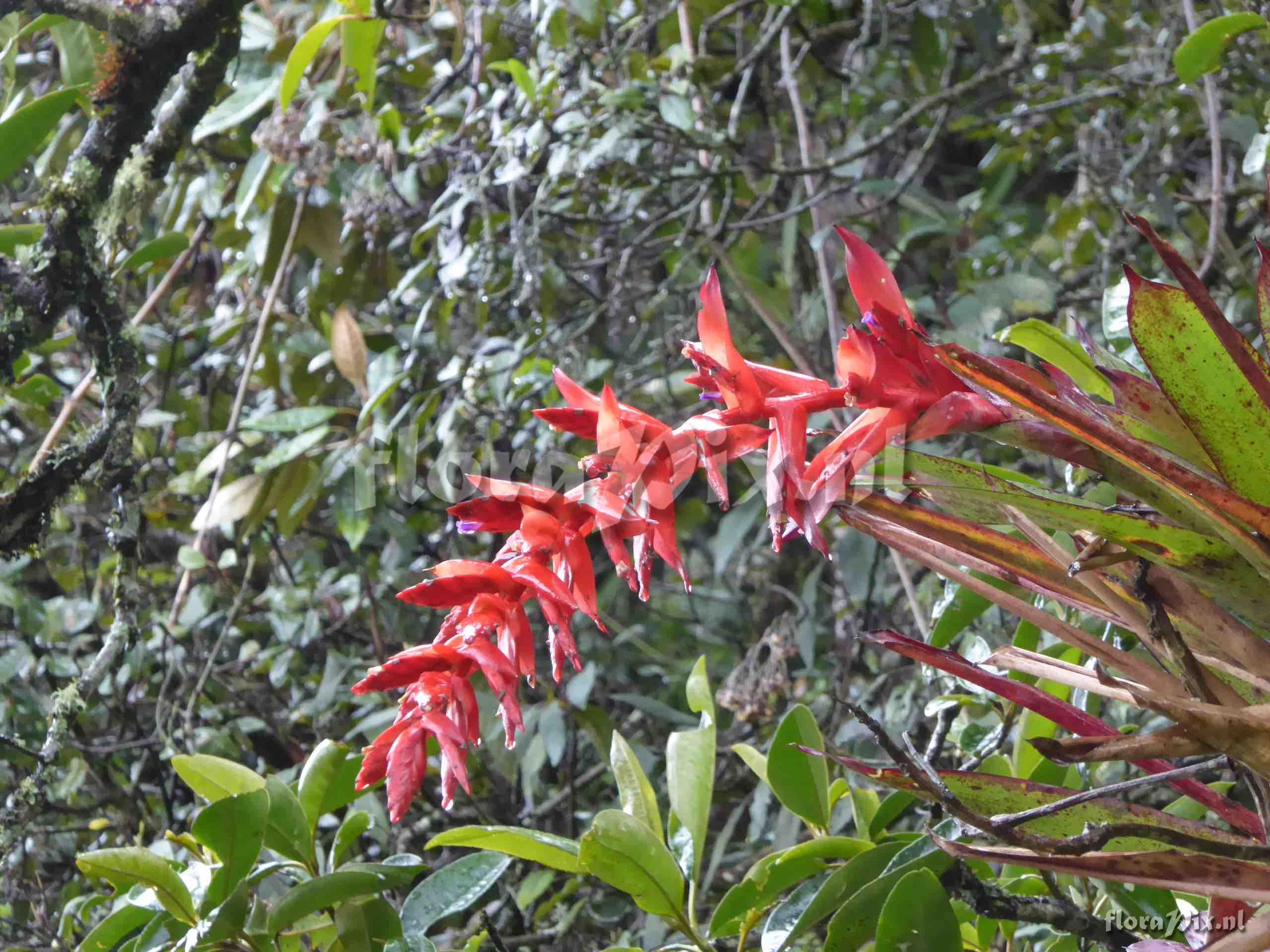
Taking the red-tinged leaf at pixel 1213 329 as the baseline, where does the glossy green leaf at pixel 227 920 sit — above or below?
below

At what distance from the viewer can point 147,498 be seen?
1913 mm

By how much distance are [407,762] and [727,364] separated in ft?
0.88

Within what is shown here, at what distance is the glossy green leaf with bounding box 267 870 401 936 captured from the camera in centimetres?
73

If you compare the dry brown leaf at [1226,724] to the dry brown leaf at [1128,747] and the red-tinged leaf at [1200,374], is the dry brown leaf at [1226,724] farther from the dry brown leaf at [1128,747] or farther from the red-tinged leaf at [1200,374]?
the red-tinged leaf at [1200,374]

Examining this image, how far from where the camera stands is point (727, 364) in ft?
1.63

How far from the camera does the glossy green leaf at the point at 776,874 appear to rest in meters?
0.71

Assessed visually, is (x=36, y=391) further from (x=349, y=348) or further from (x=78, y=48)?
(x=78, y=48)

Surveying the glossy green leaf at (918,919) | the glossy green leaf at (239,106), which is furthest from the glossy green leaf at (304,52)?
the glossy green leaf at (918,919)

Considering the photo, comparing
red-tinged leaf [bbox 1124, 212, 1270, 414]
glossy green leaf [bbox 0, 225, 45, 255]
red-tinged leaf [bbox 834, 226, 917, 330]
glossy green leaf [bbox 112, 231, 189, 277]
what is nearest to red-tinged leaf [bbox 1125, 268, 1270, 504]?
red-tinged leaf [bbox 1124, 212, 1270, 414]

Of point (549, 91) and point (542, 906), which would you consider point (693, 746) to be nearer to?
Result: point (542, 906)

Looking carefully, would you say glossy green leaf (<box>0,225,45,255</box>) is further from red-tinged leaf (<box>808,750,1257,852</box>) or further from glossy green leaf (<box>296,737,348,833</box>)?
red-tinged leaf (<box>808,750,1257,852</box>)

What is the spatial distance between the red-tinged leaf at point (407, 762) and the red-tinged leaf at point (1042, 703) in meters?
0.25

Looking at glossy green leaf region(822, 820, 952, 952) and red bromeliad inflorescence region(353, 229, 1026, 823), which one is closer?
red bromeliad inflorescence region(353, 229, 1026, 823)

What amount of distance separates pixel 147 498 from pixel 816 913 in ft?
5.41
